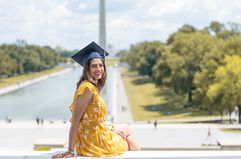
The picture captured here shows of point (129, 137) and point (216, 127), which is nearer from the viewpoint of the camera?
point (129, 137)

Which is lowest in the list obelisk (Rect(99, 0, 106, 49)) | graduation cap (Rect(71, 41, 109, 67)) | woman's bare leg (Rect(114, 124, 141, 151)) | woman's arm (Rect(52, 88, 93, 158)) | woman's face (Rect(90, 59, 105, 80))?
woman's bare leg (Rect(114, 124, 141, 151))

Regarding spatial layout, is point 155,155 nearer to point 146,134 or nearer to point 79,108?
point 79,108

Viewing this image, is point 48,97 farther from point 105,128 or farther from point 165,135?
point 105,128

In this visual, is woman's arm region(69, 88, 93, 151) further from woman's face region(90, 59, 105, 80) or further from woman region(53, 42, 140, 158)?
woman's face region(90, 59, 105, 80)

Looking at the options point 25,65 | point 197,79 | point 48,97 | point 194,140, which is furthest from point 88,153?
point 25,65

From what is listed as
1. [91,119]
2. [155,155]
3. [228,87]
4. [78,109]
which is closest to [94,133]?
[91,119]

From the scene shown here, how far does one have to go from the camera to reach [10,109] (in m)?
49.6

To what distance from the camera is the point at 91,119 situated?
463cm

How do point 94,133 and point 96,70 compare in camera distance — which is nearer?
point 94,133

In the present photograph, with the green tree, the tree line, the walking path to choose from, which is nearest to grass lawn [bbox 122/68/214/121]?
the tree line

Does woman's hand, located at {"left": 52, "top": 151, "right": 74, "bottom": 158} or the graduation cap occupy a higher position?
the graduation cap

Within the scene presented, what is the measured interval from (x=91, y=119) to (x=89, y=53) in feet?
2.10

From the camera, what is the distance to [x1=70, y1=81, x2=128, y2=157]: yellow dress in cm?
458

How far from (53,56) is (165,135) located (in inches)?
5335
